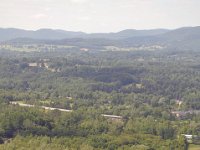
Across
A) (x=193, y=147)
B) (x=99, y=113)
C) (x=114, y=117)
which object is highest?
(x=99, y=113)

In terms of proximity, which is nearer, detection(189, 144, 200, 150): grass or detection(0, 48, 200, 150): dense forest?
detection(0, 48, 200, 150): dense forest

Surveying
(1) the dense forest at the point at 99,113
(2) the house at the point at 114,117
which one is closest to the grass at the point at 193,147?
(1) the dense forest at the point at 99,113

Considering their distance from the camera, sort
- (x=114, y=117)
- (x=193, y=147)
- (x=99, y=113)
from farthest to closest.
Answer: (x=114, y=117) < (x=99, y=113) < (x=193, y=147)

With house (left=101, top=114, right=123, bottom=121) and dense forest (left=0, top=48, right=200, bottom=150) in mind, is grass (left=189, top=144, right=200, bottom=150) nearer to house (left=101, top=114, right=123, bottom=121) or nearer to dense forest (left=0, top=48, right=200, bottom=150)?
dense forest (left=0, top=48, right=200, bottom=150)

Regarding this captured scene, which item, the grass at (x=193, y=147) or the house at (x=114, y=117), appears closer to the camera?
the grass at (x=193, y=147)

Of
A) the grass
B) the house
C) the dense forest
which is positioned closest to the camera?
the dense forest

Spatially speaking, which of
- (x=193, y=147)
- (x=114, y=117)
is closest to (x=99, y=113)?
(x=114, y=117)

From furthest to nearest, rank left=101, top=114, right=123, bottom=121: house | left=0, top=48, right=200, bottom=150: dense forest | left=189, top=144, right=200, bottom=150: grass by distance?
left=101, top=114, right=123, bottom=121: house
left=189, top=144, right=200, bottom=150: grass
left=0, top=48, right=200, bottom=150: dense forest

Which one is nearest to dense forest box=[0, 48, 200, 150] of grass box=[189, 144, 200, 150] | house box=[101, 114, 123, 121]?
house box=[101, 114, 123, 121]

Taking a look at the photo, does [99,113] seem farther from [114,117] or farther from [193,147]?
[193,147]

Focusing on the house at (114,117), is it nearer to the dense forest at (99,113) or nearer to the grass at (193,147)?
the dense forest at (99,113)

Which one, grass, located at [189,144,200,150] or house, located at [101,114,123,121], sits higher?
house, located at [101,114,123,121]
